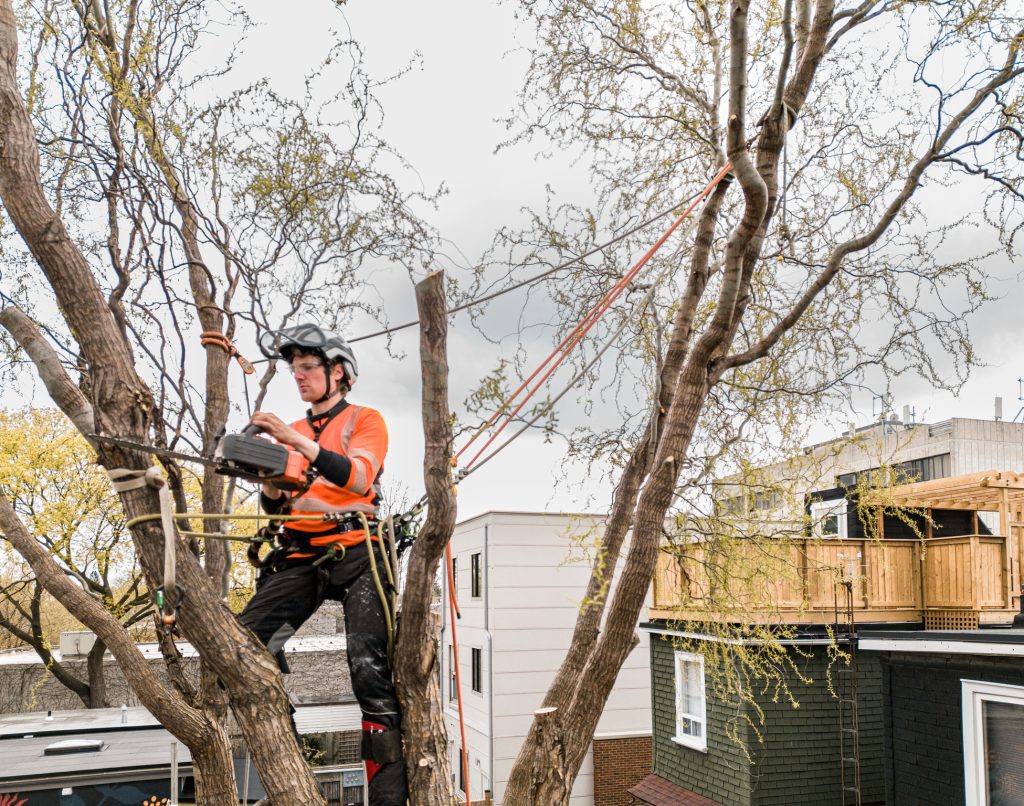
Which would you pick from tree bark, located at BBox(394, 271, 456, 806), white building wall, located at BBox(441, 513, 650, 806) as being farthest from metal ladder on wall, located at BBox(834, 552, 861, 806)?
tree bark, located at BBox(394, 271, 456, 806)

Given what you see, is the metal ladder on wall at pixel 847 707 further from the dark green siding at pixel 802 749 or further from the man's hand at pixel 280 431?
the man's hand at pixel 280 431

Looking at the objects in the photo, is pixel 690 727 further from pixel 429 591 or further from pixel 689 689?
pixel 429 591

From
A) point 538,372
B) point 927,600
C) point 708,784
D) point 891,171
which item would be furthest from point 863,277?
point 708,784

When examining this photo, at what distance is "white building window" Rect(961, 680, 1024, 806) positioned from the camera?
8.17 metres

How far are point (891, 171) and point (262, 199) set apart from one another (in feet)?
18.0

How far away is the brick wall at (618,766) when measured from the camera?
65.2 feet

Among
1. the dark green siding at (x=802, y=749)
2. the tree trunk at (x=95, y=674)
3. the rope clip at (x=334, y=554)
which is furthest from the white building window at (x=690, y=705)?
the tree trunk at (x=95, y=674)

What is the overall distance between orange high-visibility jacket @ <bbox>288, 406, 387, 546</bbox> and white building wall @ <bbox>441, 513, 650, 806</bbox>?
662 inches

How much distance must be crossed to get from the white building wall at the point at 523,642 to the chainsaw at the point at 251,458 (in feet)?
57.3

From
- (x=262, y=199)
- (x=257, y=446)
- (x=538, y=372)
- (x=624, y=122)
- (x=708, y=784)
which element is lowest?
(x=708, y=784)

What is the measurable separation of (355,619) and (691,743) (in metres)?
11.7

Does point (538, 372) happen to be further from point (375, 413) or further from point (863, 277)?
point (863, 277)

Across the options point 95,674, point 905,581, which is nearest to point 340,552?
point 905,581

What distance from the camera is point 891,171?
7.59m
